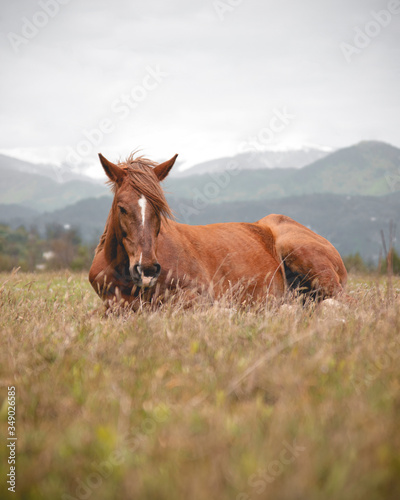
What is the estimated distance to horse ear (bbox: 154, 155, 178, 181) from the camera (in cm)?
633

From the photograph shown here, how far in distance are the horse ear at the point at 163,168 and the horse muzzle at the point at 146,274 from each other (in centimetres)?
165

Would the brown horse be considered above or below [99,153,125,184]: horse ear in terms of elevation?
below

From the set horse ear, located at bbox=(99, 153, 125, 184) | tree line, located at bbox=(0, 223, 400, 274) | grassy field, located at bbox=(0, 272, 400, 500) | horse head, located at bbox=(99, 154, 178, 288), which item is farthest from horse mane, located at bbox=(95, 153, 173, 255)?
tree line, located at bbox=(0, 223, 400, 274)

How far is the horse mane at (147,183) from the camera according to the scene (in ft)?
19.0

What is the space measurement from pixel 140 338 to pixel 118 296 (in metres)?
2.21

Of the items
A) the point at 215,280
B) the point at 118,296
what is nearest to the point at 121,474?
the point at 118,296

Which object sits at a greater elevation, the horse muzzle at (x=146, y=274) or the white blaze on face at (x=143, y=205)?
the white blaze on face at (x=143, y=205)

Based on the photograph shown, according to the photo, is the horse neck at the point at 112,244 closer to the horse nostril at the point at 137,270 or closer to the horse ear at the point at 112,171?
the horse ear at the point at 112,171

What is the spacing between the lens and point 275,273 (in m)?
7.71

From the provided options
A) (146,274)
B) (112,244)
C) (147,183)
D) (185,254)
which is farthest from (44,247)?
(146,274)

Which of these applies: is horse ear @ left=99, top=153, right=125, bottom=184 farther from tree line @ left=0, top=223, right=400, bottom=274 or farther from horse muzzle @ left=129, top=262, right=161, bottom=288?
tree line @ left=0, top=223, right=400, bottom=274

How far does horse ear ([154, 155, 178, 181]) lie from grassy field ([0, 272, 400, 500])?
9.98 feet

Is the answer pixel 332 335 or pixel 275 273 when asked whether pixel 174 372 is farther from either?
pixel 275 273

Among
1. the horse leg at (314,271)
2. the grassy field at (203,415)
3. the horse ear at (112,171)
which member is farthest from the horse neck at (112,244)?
the horse leg at (314,271)
